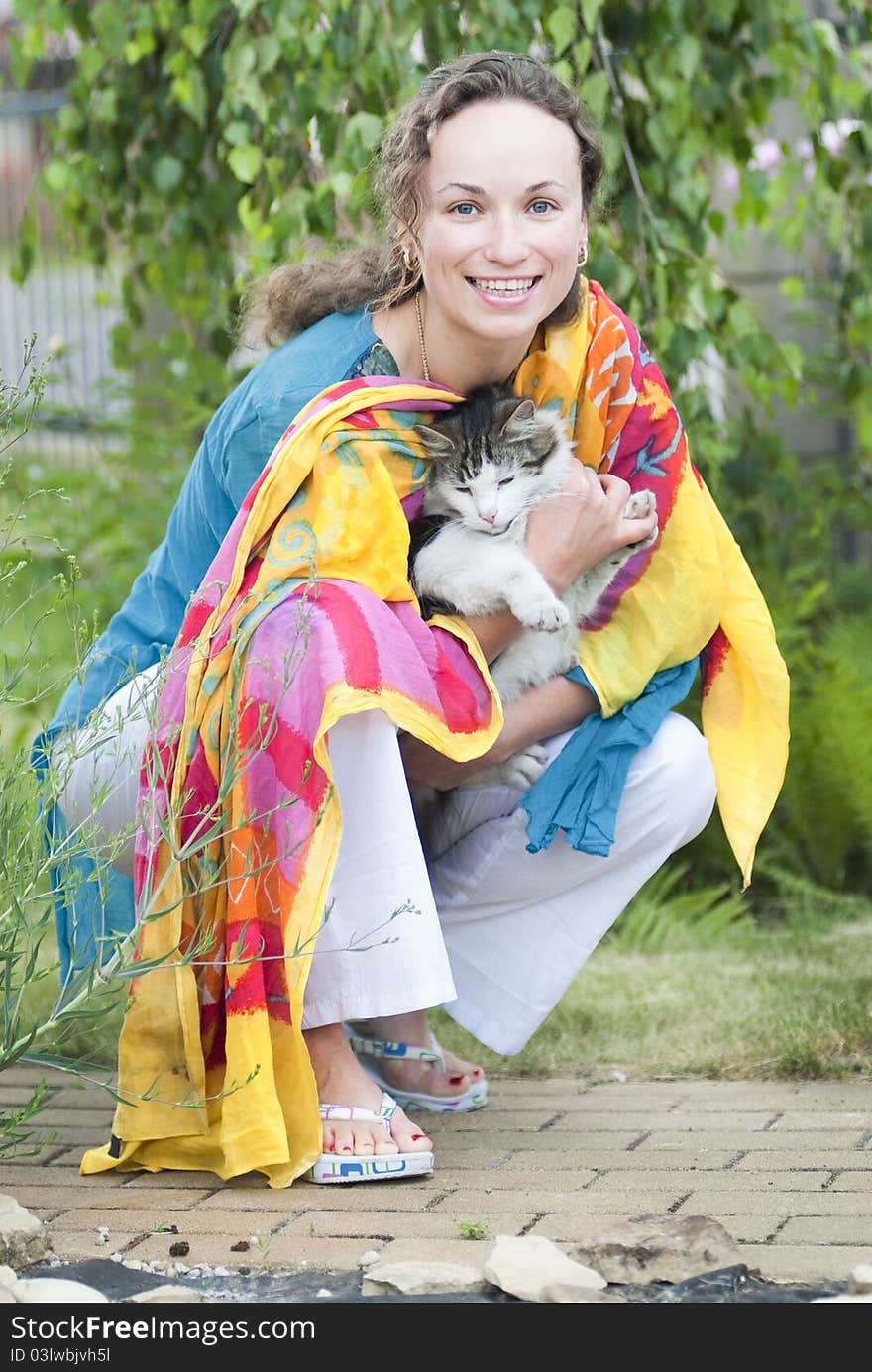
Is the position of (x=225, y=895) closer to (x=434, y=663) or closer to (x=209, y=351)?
(x=434, y=663)

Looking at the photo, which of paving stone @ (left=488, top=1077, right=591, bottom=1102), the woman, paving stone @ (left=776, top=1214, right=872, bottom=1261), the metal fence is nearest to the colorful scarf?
the woman

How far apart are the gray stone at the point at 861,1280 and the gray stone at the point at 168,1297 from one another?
0.66 metres

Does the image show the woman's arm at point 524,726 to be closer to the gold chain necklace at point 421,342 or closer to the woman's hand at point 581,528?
the woman's hand at point 581,528

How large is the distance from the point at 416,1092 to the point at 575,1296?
2.91 feet

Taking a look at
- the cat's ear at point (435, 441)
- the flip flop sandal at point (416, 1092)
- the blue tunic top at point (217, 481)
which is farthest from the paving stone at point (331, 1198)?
the cat's ear at point (435, 441)

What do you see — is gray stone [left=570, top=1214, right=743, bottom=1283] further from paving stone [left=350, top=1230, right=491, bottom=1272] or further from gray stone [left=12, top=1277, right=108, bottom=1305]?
gray stone [left=12, top=1277, right=108, bottom=1305]

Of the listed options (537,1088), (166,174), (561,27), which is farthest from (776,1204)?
(166,174)

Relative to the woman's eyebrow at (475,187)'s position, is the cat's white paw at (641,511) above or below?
below

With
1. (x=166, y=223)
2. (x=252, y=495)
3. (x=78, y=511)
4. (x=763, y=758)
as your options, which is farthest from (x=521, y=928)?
(x=78, y=511)

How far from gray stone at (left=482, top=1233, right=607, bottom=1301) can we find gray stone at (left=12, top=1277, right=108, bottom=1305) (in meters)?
0.40

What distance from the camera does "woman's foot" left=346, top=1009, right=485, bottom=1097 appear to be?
2.45 m

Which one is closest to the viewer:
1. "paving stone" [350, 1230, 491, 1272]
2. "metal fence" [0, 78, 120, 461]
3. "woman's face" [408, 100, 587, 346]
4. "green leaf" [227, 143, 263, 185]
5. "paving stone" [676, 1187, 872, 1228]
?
"paving stone" [350, 1230, 491, 1272]

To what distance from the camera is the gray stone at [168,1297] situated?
164cm

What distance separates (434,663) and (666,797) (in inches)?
16.5
